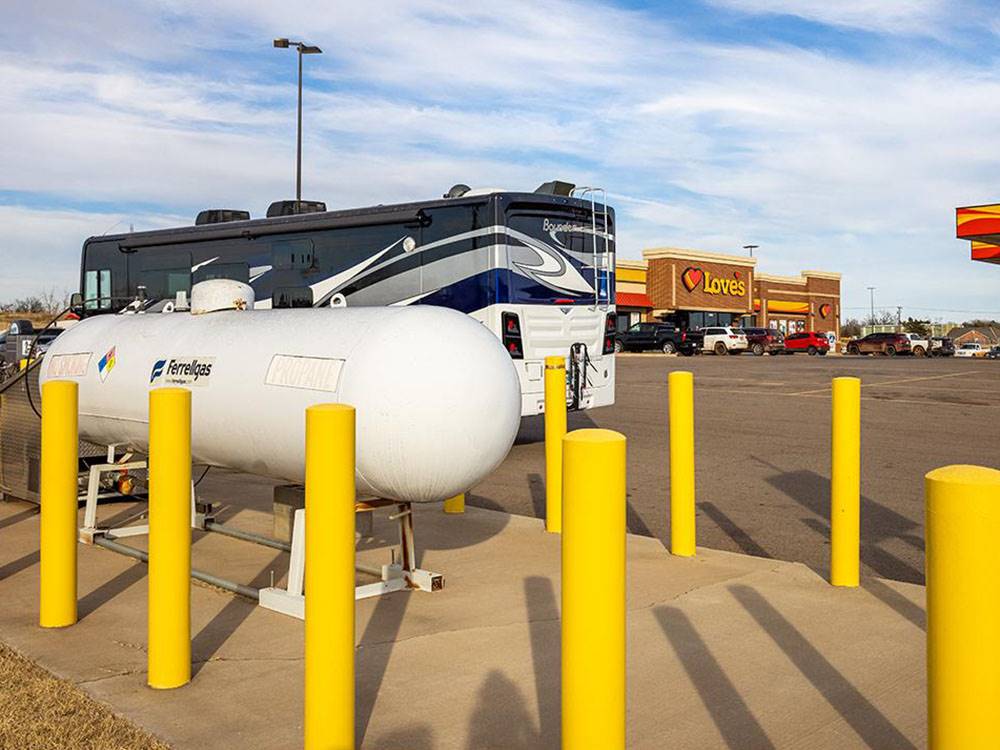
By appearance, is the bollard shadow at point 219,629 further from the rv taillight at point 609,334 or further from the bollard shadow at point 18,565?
the rv taillight at point 609,334

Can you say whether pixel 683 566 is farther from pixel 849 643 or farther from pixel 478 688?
pixel 478 688

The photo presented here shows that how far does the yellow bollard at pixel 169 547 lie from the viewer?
4660 millimetres

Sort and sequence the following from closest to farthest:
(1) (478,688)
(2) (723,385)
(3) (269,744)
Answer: (3) (269,744), (1) (478,688), (2) (723,385)

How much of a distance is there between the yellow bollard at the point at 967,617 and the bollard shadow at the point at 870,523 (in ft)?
14.8

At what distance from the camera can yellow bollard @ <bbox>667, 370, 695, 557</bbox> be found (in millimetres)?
7203

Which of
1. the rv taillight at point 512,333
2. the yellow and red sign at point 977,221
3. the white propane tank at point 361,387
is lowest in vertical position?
the white propane tank at point 361,387

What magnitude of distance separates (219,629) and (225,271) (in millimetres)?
11487

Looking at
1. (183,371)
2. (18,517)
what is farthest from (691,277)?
(183,371)

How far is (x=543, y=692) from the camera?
461cm

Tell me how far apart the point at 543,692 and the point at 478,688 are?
298 mm

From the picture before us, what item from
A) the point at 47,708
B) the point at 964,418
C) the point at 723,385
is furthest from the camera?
the point at 723,385

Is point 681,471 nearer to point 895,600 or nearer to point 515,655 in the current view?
point 895,600

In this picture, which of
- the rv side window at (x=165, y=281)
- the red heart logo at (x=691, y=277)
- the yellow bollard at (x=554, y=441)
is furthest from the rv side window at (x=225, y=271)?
the red heart logo at (x=691, y=277)

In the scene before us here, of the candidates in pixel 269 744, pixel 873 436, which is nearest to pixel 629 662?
pixel 269 744
